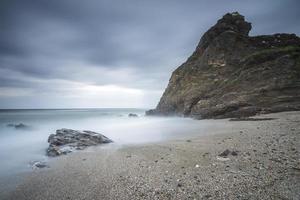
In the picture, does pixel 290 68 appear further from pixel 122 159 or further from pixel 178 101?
pixel 122 159

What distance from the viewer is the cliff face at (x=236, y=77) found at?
25116 mm

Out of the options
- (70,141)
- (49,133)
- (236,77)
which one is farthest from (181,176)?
(236,77)

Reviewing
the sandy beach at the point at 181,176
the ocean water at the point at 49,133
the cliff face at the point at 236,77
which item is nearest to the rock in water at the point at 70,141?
the ocean water at the point at 49,133

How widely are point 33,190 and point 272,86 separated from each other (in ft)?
97.4

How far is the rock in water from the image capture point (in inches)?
440

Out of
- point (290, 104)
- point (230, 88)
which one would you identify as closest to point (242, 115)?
point (290, 104)

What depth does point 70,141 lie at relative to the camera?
515 inches

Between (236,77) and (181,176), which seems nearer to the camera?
(181,176)

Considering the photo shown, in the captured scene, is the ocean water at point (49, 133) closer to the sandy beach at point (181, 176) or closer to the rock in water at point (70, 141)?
the rock in water at point (70, 141)

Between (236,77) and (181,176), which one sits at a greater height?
(236,77)

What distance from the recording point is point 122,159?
8758mm

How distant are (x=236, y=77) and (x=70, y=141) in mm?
30035

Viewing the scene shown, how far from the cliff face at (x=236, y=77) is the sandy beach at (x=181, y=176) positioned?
18340 mm

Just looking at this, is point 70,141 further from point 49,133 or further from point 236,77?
point 236,77
